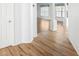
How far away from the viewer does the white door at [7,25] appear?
2.40m

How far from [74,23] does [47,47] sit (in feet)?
1.87

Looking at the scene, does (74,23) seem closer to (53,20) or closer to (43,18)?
(53,20)

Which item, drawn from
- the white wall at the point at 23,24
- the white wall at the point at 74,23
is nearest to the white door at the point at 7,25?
the white wall at the point at 23,24

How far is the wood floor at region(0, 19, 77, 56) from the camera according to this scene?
2355 millimetres

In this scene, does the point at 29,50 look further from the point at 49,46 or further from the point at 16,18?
the point at 16,18

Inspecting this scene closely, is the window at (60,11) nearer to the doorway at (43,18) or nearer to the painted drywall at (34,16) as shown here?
the doorway at (43,18)

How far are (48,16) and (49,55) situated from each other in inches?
24.0

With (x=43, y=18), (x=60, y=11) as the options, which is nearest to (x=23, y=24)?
(x=43, y=18)

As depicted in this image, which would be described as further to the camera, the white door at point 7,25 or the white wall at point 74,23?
the white door at point 7,25

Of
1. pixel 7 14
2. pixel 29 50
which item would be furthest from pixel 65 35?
pixel 7 14

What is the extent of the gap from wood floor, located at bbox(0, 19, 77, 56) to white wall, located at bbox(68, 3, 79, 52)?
82mm

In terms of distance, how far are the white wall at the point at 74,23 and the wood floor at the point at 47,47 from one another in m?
0.08

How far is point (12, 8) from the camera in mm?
2373

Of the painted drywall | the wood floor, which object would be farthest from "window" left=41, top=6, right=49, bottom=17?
the wood floor
